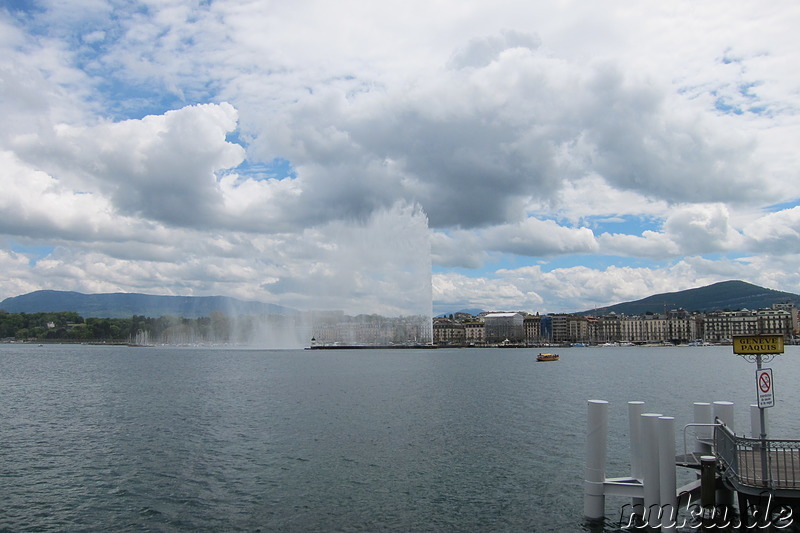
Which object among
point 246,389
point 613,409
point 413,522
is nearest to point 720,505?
point 413,522

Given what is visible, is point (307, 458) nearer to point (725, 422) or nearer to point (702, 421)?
point (702, 421)

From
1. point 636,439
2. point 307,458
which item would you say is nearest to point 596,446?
point 636,439

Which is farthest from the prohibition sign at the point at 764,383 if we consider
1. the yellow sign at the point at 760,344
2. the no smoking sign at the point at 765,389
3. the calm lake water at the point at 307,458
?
the calm lake water at the point at 307,458

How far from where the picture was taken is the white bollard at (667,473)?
1448 cm

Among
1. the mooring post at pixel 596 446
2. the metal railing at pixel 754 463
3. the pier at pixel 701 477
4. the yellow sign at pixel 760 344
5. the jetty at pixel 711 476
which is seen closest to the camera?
the metal railing at pixel 754 463

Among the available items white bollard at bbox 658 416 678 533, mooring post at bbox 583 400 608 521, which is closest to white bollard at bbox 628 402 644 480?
mooring post at bbox 583 400 608 521

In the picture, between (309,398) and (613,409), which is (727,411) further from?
(309,398)

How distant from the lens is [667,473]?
1462 cm

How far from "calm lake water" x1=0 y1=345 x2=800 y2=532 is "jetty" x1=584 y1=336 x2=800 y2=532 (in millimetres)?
1879

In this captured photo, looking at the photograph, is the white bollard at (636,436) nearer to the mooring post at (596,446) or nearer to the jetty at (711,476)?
the jetty at (711,476)

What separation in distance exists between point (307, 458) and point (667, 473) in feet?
51.7

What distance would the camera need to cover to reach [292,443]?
29656mm

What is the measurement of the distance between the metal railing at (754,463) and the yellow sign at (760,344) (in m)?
2.01

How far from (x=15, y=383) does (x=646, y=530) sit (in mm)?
67533
